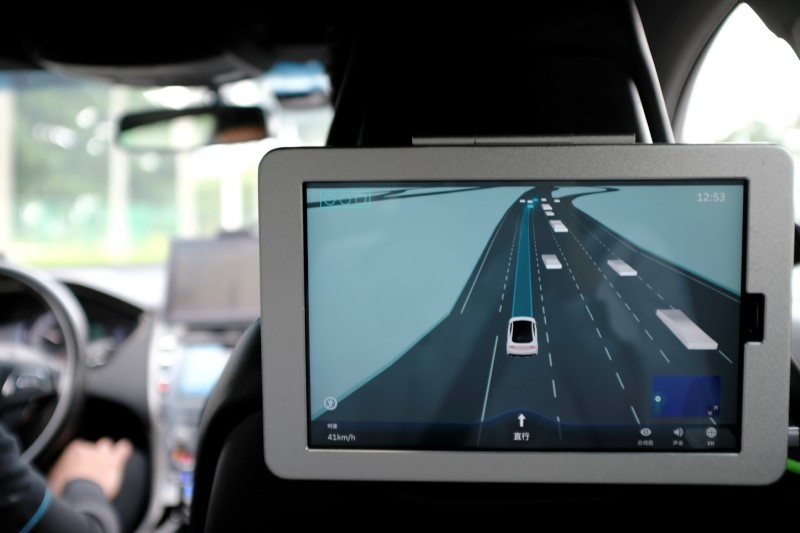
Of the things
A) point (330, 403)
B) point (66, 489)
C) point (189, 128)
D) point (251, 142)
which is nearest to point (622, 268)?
point (330, 403)

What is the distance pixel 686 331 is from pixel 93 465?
2.56 m

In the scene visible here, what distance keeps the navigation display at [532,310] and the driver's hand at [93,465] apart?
223cm

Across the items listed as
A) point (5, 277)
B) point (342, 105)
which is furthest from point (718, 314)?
point (5, 277)

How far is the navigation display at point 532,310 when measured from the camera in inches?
38.9

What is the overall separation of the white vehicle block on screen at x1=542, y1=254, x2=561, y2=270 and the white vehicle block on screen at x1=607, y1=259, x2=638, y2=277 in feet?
0.21

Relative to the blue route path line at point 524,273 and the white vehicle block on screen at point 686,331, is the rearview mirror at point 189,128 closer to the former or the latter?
the blue route path line at point 524,273

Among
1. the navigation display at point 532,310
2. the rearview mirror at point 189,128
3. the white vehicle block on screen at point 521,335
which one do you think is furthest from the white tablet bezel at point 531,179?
the rearview mirror at point 189,128

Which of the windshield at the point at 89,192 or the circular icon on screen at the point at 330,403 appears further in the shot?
the windshield at the point at 89,192

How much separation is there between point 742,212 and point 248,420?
0.76 m

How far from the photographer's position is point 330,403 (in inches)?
40.3

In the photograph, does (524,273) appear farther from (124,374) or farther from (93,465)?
(124,374)

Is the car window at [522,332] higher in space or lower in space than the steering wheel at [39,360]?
higher

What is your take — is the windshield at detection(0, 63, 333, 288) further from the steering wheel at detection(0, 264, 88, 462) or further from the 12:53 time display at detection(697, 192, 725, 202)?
the 12:53 time display at detection(697, 192, 725, 202)

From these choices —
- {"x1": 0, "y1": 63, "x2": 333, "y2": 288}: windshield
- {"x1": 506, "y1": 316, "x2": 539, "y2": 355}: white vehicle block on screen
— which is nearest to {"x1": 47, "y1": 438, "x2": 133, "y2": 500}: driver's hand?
{"x1": 0, "y1": 63, "x2": 333, "y2": 288}: windshield
